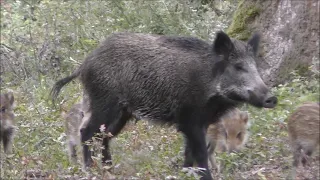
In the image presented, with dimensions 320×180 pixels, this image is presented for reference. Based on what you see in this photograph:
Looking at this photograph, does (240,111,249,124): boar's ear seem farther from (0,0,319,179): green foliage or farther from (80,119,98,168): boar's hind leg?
(80,119,98,168): boar's hind leg

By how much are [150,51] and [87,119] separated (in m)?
1.12

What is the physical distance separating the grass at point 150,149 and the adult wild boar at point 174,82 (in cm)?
34

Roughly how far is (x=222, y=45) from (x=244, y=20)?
10.7ft

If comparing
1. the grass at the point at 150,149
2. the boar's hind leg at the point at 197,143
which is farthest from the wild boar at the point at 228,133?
the boar's hind leg at the point at 197,143

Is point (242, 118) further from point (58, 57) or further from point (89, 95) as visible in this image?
point (58, 57)

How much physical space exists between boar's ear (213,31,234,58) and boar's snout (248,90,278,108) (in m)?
0.48

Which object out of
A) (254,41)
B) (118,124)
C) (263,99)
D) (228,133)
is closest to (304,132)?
(263,99)

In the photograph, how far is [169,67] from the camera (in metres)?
7.86

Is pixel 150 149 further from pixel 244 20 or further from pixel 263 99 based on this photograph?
pixel 244 20

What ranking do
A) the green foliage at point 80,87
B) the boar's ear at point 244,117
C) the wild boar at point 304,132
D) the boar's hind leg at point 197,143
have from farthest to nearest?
the boar's ear at point 244,117 → the boar's hind leg at point 197,143 → the green foliage at point 80,87 → the wild boar at point 304,132

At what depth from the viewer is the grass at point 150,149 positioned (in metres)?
6.88

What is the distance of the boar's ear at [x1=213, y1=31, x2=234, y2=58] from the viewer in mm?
7559

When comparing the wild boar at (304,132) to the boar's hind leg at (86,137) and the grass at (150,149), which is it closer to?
the grass at (150,149)

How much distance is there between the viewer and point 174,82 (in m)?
7.73
